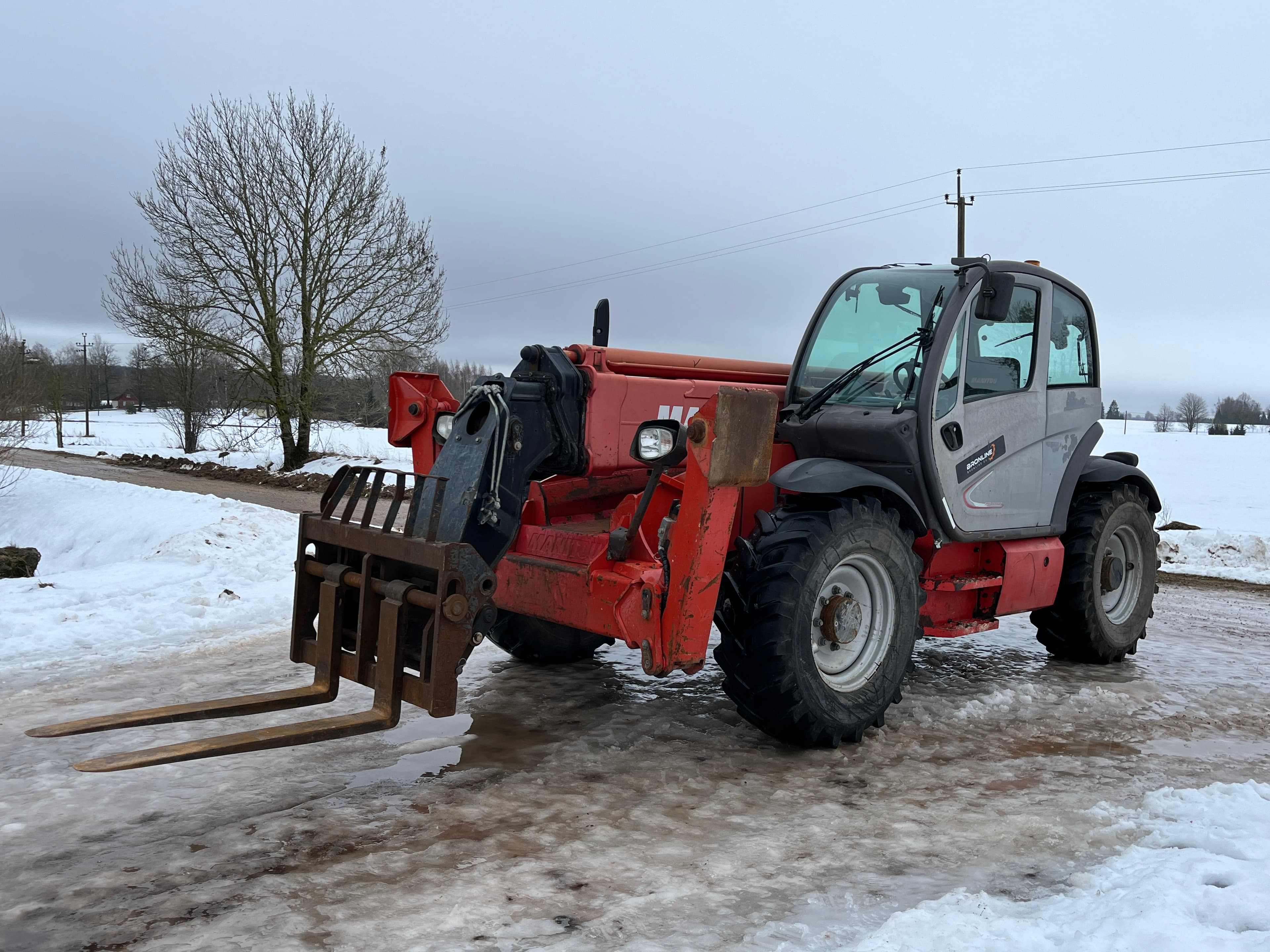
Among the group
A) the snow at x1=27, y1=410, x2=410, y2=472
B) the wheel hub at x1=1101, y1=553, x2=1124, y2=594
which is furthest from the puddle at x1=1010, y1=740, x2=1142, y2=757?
the snow at x1=27, y1=410, x2=410, y2=472

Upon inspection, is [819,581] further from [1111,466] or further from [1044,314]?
[1111,466]

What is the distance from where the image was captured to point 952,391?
5.24 m

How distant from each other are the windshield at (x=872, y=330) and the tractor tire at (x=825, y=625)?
70cm

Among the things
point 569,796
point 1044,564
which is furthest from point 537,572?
point 1044,564

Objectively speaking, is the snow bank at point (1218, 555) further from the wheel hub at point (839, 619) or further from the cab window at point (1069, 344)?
the wheel hub at point (839, 619)

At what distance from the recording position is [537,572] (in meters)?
4.66

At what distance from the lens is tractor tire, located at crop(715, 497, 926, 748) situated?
434cm

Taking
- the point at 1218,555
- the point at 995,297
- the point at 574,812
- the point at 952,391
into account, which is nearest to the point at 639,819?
the point at 574,812

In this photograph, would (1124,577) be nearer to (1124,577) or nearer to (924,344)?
(1124,577)

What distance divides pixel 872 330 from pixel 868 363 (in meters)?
0.28

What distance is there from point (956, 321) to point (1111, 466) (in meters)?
2.07

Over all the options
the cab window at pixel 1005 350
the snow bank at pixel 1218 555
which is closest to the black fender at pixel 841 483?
the cab window at pixel 1005 350

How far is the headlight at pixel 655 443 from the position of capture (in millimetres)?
4258

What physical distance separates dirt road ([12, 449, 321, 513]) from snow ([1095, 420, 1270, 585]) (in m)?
10.9
